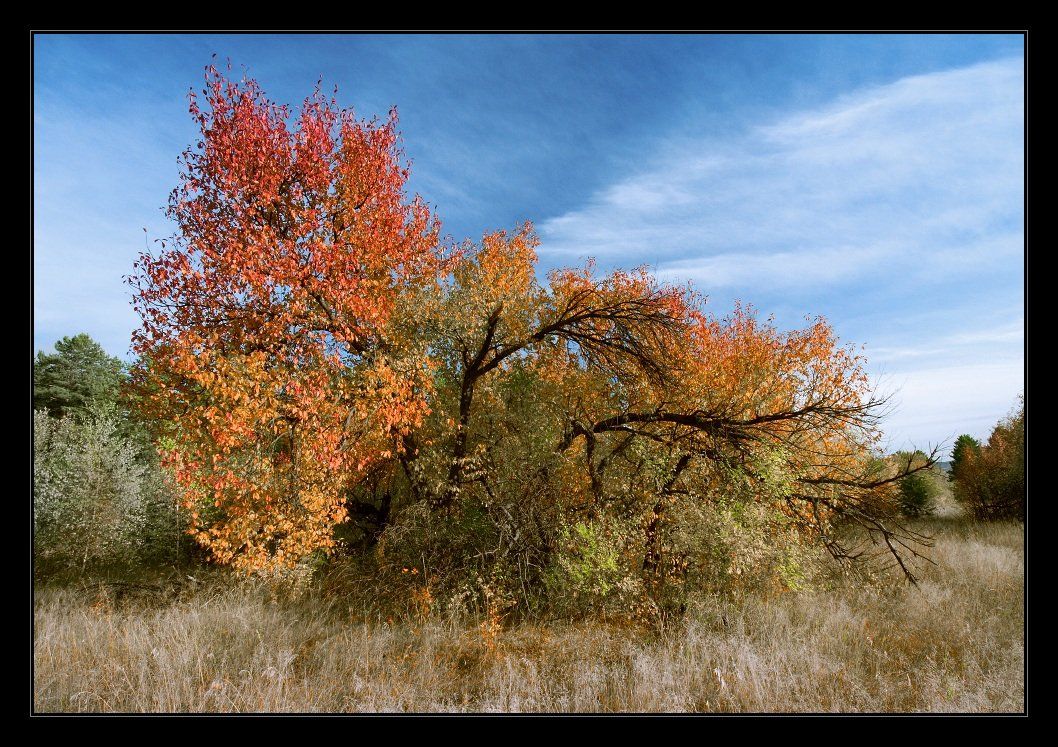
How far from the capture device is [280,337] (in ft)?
36.8

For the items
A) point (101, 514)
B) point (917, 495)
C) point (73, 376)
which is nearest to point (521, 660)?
point (101, 514)

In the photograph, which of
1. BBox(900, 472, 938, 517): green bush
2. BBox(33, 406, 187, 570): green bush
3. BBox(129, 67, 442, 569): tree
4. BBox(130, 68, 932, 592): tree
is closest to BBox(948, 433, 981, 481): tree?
BBox(900, 472, 938, 517): green bush

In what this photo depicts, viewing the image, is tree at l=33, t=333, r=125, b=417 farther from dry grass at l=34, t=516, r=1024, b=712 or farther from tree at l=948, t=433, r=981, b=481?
tree at l=948, t=433, r=981, b=481

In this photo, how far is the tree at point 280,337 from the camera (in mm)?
10070

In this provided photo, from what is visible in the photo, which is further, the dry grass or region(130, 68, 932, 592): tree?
region(130, 68, 932, 592): tree

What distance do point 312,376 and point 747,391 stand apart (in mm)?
9663

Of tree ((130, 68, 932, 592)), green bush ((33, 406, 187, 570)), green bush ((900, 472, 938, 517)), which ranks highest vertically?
tree ((130, 68, 932, 592))

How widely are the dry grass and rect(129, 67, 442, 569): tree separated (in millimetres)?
2116

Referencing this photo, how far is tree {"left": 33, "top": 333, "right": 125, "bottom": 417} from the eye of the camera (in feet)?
127

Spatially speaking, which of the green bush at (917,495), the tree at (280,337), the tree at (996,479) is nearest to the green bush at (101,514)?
the tree at (280,337)

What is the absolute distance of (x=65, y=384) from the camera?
39656 mm

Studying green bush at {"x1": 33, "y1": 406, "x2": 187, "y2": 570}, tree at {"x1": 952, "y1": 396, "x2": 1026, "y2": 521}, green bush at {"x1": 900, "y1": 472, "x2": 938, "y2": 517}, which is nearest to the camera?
green bush at {"x1": 33, "y1": 406, "x2": 187, "y2": 570}

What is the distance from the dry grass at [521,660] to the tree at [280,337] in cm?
212
